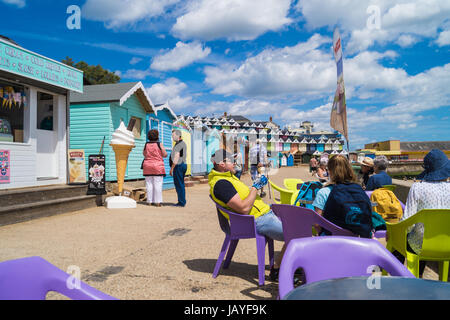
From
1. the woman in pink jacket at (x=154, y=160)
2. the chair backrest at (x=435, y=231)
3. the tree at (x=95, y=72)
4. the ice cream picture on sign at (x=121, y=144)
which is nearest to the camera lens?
the chair backrest at (x=435, y=231)

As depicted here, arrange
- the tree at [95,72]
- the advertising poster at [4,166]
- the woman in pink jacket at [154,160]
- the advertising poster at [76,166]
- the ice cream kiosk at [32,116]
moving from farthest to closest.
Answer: the tree at [95,72], the advertising poster at [76,166], the woman in pink jacket at [154,160], the ice cream kiosk at [32,116], the advertising poster at [4,166]

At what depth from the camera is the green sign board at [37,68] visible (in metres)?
6.99

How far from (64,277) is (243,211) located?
81.8 inches

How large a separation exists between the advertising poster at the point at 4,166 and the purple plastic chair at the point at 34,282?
674cm

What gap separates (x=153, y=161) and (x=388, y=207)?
6282 millimetres

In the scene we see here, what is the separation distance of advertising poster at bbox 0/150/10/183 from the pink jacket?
9.84 ft

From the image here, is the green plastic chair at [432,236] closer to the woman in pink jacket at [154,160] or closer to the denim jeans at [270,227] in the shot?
the denim jeans at [270,227]

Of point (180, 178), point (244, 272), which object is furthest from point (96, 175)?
point (244, 272)

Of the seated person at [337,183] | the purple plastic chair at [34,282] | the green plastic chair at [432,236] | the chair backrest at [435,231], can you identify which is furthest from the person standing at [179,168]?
the purple plastic chair at [34,282]

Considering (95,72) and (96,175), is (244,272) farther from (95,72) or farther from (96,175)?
(95,72)

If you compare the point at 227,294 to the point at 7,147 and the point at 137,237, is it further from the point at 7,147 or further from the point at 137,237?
the point at 7,147

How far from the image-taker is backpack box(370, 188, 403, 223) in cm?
390

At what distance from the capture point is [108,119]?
36.9 feet
